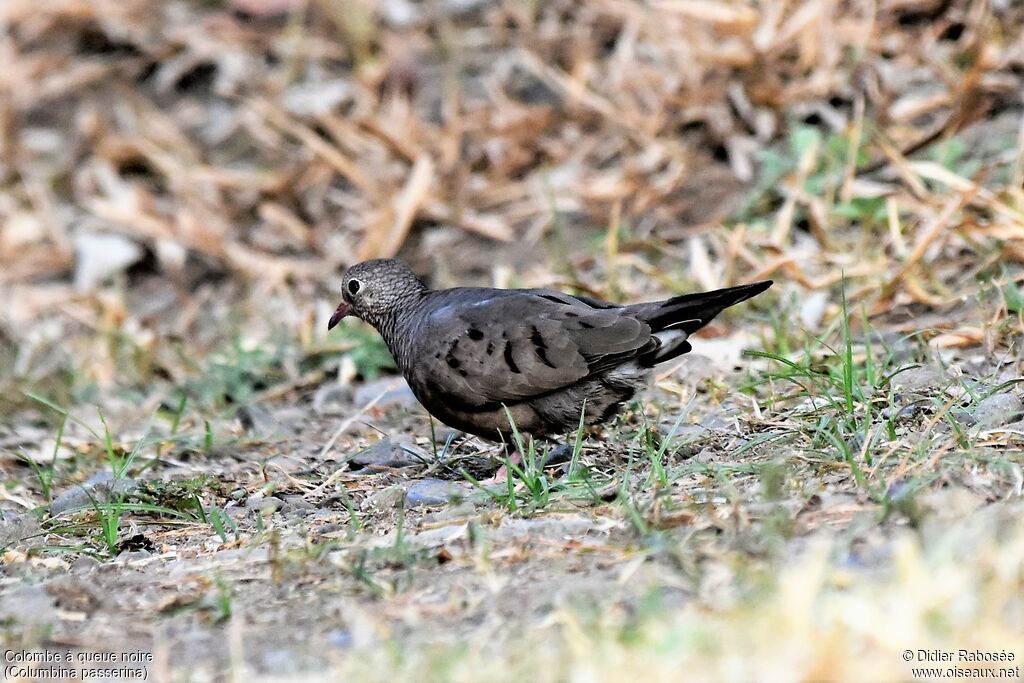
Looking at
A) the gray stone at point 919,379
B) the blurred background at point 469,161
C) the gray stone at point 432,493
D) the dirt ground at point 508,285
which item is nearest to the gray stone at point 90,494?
the dirt ground at point 508,285

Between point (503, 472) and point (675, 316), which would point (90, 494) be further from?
point (675, 316)

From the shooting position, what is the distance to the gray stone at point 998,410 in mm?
4242

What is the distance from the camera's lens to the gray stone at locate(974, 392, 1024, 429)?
167 inches

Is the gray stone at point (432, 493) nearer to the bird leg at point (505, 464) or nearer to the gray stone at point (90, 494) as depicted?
the bird leg at point (505, 464)

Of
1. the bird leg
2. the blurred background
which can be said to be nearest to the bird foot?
the bird leg

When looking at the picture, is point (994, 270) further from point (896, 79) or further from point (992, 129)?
point (896, 79)

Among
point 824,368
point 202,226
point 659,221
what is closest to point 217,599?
Result: point 824,368

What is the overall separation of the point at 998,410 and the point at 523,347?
5.15ft

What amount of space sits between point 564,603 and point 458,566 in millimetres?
576

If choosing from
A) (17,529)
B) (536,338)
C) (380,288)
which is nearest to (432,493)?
(536,338)

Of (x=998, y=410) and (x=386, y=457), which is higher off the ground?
(x=386, y=457)

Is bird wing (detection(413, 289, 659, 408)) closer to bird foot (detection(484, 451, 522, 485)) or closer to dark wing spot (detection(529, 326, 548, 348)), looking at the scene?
dark wing spot (detection(529, 326, 548, 348))

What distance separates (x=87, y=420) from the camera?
6.25 metres

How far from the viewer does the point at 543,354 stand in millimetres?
4605
